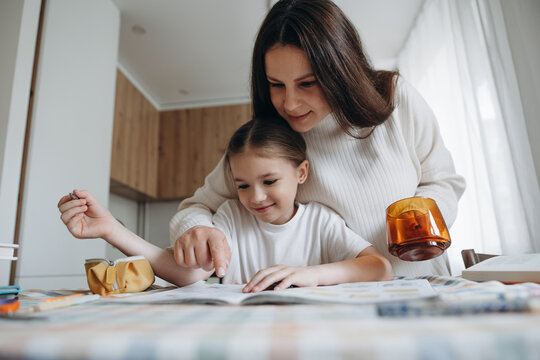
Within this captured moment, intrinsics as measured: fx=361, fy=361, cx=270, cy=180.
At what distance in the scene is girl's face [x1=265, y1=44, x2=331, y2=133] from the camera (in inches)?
33.0

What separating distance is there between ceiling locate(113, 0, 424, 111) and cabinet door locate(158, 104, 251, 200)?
0.20m

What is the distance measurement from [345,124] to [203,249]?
0.47m

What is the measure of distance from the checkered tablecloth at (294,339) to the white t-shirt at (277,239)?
2.14 feet

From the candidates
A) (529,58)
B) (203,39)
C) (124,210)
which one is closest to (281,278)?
(529,58)

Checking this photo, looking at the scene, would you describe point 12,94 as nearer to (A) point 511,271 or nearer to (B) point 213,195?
(B) point 213,195

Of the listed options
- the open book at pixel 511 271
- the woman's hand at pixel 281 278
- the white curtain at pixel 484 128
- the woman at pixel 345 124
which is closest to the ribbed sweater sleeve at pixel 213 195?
the woman at pixel 345 124

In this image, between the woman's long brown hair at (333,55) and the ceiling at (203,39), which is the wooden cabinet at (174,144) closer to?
the ceiling at (203,39)

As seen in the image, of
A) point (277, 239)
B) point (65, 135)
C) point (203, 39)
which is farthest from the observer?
point (203, 39)

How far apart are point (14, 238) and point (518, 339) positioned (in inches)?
70.6

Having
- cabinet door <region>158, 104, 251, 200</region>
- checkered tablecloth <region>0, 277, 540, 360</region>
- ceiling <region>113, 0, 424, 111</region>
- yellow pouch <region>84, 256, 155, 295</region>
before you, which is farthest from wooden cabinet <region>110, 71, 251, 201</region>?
checkered tablecloth <region>0, 277, 540, 360</region>

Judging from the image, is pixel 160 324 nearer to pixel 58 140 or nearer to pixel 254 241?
pixel 254 241

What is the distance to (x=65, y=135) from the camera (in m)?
1.81

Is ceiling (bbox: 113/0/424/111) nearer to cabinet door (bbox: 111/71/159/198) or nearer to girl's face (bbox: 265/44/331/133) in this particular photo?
cabinet door (bbox: 111/71/159/198)

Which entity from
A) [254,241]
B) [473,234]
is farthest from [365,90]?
[473,234]
